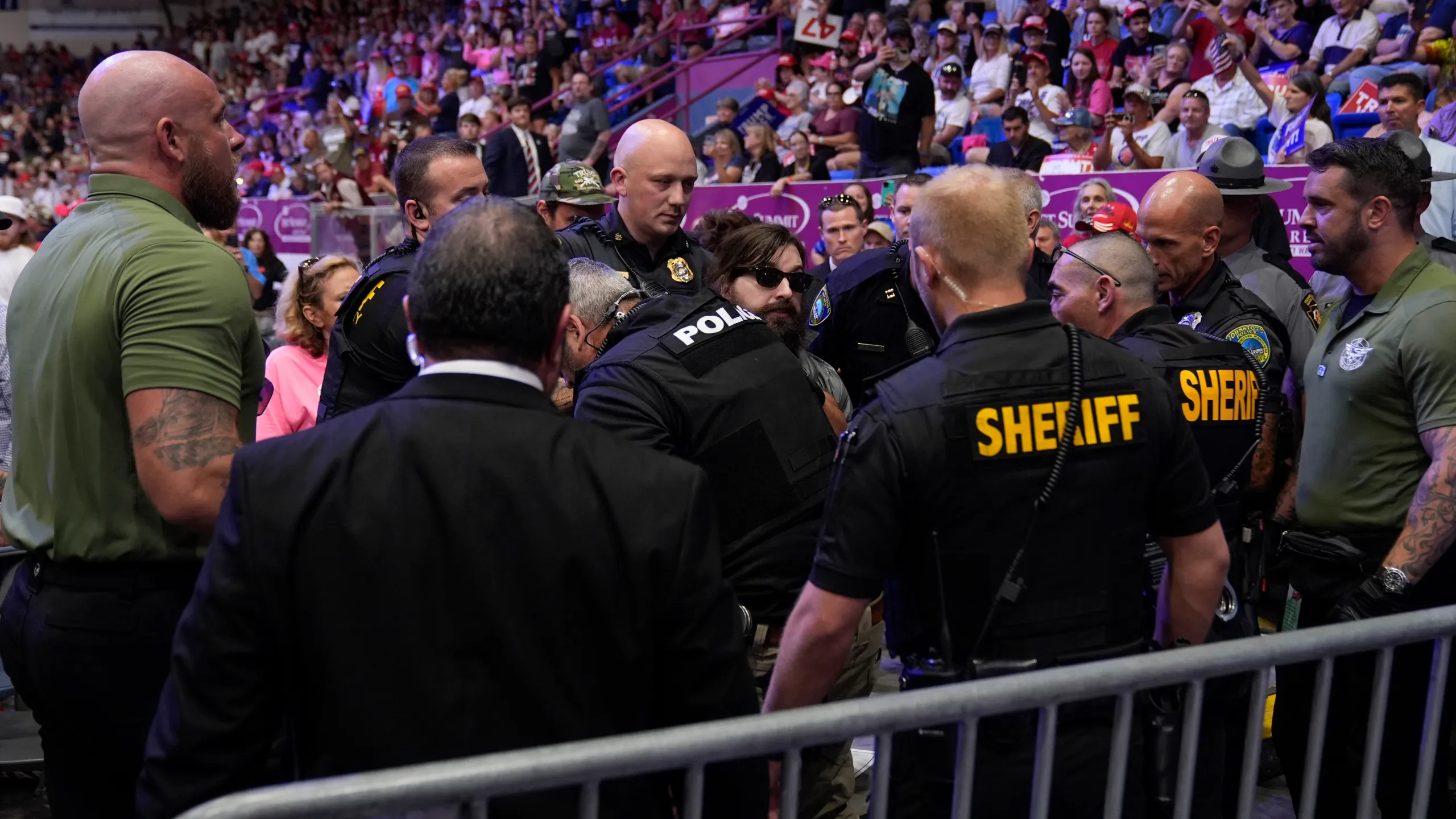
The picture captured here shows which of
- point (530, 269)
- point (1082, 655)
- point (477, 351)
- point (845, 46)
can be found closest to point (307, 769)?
point (477, 351)

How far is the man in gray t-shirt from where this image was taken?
46.9 feet

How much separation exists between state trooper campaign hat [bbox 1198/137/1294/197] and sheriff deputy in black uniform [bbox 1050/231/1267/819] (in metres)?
1.33

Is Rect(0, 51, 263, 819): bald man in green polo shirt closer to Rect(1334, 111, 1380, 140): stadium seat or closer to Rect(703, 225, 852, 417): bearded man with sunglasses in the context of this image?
Rect(703, 225, 852, 417): bearded man with sunglasses

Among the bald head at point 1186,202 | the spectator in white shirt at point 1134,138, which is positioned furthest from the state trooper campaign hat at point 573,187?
the spectator in white shirt at point 1134,138

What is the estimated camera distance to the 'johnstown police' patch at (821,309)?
16.9 ft

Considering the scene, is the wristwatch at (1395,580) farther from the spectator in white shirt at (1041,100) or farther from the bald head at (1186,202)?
the spectator in white shirt at (1041,100)

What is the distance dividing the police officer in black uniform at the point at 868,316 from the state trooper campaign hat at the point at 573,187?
3.60 feet

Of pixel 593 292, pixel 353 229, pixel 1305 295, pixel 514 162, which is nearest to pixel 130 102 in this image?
pixel 593 292

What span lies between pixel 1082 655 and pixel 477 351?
1283 millimetres

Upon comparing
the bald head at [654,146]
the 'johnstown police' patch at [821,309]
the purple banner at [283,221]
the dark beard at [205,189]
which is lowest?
the purple banner at [283,221]

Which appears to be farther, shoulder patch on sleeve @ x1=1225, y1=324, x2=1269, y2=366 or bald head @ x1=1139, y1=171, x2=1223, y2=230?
bald head @ x1=1139, y1=171, x2=1223, y2=230

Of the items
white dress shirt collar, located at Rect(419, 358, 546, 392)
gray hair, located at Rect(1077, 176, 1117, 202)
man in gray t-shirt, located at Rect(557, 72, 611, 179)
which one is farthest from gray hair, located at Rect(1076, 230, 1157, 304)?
man in gray t-shirt, located at Rect(557, 72, 611, 179)

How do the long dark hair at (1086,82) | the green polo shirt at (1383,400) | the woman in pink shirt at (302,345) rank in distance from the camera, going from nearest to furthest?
the green polo shirt at (1383,400) → the woman in pink shirt at (302,345) → the long dark hair at (1086,82)

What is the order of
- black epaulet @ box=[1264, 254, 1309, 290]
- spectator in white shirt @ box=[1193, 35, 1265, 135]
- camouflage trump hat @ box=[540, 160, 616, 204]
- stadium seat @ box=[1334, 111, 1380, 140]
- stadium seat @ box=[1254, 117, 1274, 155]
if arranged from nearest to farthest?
black epaulet @ box=[1264, 254, 1309, 290] → camouflage trump hat @ box=[540, 160, 616, 204] → stadium seat @ box=[1334, 111, 1380, 140] → stadium seat @ box=[1254, 117, 1274, 155] → spectator in white shirt @ box=[1193, 35, 1265, 135]
